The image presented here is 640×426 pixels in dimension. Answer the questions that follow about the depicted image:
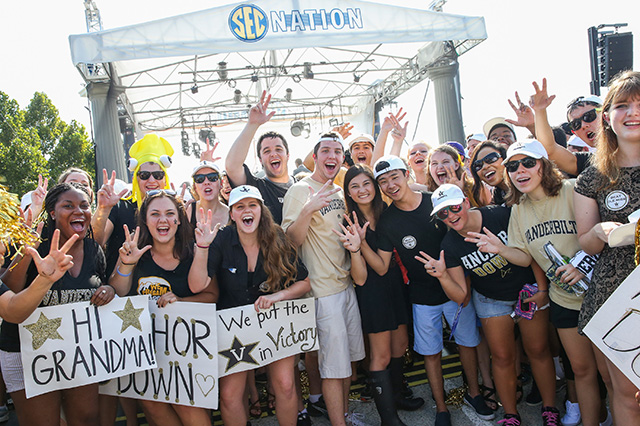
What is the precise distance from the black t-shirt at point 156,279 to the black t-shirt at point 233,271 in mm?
236

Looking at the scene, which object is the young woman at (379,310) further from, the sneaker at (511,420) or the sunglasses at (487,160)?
the sunglasses at (487,160)

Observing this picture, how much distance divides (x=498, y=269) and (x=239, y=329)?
2.06 meters

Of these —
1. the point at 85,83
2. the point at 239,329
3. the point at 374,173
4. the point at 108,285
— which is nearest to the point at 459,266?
the point at 374,173

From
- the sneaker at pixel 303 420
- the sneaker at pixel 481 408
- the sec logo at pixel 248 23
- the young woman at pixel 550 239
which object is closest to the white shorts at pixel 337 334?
the sneaker at pixel 303 420

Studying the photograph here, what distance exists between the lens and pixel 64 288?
9.79 feet

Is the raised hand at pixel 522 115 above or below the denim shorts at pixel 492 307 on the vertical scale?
above

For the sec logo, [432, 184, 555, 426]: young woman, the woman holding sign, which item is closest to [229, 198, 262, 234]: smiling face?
the woman holding sign

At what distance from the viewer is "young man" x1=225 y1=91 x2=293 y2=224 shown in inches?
154

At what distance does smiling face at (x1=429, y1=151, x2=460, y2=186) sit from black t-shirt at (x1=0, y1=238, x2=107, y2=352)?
3.06 m

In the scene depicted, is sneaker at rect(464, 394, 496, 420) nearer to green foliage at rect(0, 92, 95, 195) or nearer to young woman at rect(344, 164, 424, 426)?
young woman at rect(344, 164, 424, 426)

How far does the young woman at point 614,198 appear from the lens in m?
2.43

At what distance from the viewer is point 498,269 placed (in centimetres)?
333

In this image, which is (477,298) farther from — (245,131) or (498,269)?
(245,131)

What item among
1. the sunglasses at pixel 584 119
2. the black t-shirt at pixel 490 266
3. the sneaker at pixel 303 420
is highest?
the sunglasses at pixel 584 119
